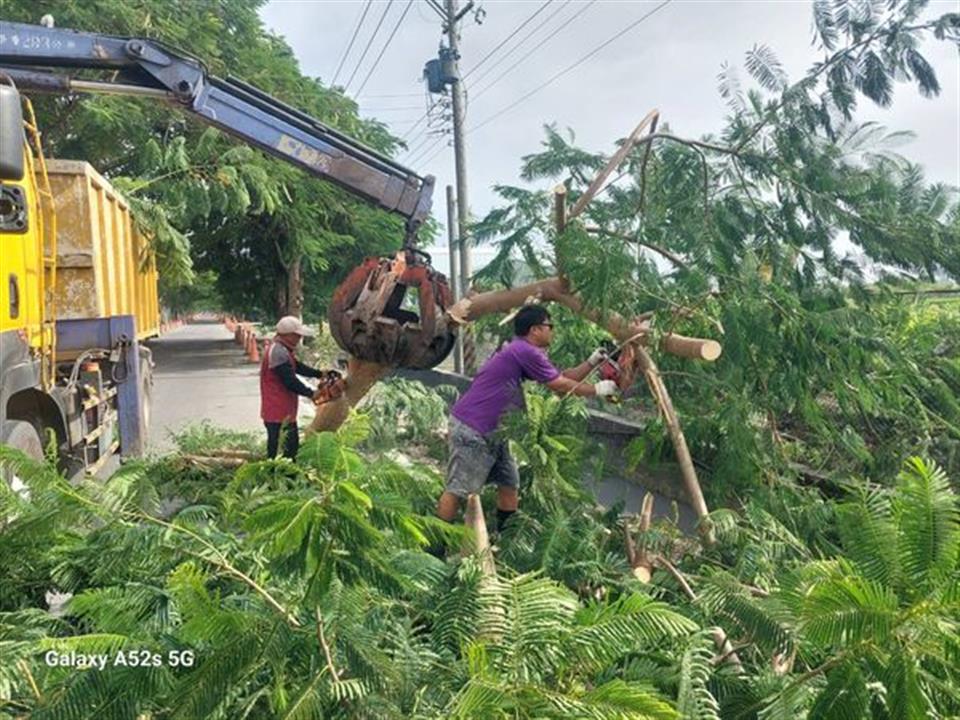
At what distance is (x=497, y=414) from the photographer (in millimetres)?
4320

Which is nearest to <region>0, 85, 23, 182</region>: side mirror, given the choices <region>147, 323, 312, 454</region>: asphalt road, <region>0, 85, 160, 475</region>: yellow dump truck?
<region>0, 85, 160, 475</region>: yellow dump truck

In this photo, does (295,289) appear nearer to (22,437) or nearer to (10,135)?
(22,437)

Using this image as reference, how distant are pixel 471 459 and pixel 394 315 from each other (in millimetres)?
911

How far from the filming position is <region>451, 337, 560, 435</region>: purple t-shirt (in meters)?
4.20

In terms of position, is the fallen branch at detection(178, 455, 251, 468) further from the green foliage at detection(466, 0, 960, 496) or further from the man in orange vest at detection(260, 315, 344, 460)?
the green foliage at detection(466, 0, 960, 496)

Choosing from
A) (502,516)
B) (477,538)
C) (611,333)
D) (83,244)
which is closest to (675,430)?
(611,333)

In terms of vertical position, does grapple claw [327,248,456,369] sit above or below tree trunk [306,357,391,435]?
above

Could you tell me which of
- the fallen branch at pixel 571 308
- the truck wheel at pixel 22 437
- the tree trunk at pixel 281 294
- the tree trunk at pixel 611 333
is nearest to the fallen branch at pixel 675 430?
the tree trunk at pixel 611 333

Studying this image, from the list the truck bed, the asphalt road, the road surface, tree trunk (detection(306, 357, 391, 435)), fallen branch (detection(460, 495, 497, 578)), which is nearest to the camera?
fallen branch (detection(460, 495, 497, 578))

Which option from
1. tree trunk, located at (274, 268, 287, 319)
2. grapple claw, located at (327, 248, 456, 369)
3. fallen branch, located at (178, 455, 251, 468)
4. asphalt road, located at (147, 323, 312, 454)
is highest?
tree trunk, located at (274, 268, 287, 319)

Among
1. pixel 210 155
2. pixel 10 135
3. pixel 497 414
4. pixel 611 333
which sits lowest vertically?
pixel 497 414

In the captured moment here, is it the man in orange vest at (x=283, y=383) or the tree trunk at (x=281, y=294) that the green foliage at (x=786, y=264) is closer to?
the man in orange vest at (x=283, y=383)

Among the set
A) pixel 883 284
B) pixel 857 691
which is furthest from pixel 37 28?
pixel 857 691

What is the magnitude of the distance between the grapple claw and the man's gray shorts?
473 mm
